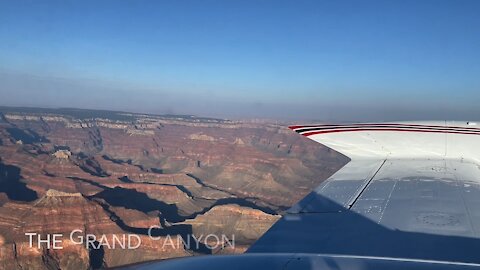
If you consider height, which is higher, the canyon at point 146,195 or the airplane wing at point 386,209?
the airplane wing at point 386,209

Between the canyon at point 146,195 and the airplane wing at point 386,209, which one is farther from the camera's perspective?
the canyon at point 146,195

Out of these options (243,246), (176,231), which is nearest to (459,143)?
(243,246)

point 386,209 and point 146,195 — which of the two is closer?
point 386,209

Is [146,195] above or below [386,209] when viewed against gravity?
below

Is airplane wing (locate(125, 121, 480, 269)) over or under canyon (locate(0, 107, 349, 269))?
over
